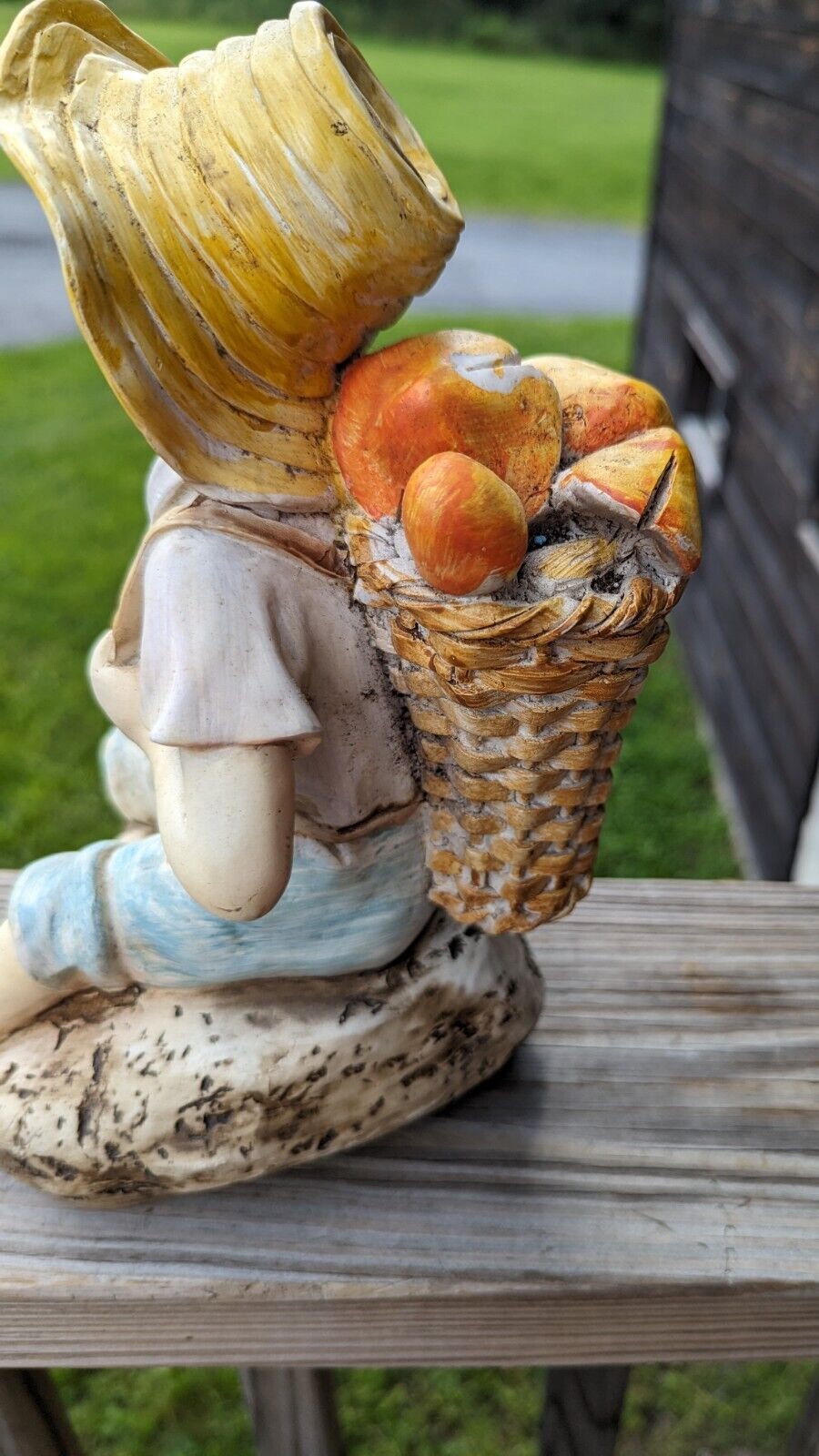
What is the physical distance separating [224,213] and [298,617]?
231 mm

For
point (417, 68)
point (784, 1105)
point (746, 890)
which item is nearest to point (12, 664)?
point (746, 890)

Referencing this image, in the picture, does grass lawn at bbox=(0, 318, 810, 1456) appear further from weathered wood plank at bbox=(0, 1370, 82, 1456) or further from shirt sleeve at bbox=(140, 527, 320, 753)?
shirt sleeve at bbox=(140, 527, 320, 753)

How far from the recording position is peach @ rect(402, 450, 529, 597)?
0.65 m

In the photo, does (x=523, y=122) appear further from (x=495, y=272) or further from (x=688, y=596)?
(x=688, y=596)

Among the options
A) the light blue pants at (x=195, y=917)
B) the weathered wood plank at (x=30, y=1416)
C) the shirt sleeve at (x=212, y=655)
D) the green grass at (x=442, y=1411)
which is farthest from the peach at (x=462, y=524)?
the green grass at (x=442, y=1411)

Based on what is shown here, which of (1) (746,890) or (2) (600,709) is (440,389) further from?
(1) (746,890)

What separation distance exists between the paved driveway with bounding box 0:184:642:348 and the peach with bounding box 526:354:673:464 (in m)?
4.39

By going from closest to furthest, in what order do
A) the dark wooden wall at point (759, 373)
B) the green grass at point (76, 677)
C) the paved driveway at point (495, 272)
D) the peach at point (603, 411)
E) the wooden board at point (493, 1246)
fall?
the peach at point (603, 411) → the wooden board at point (493, 1246) → the dark wooden wall at point (759, 373) → the green grass at point (76, 677) → the paved driveway at point (495, 272)

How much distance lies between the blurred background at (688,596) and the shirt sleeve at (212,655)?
121 centimetres

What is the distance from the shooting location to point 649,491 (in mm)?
694

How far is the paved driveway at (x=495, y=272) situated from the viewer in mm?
5543

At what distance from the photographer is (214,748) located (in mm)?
682

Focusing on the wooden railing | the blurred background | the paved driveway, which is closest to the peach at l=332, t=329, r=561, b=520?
the wooden railing

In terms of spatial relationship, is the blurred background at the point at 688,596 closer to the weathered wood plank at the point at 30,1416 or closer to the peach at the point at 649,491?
the weathered wood plank at the point at 30,1416
